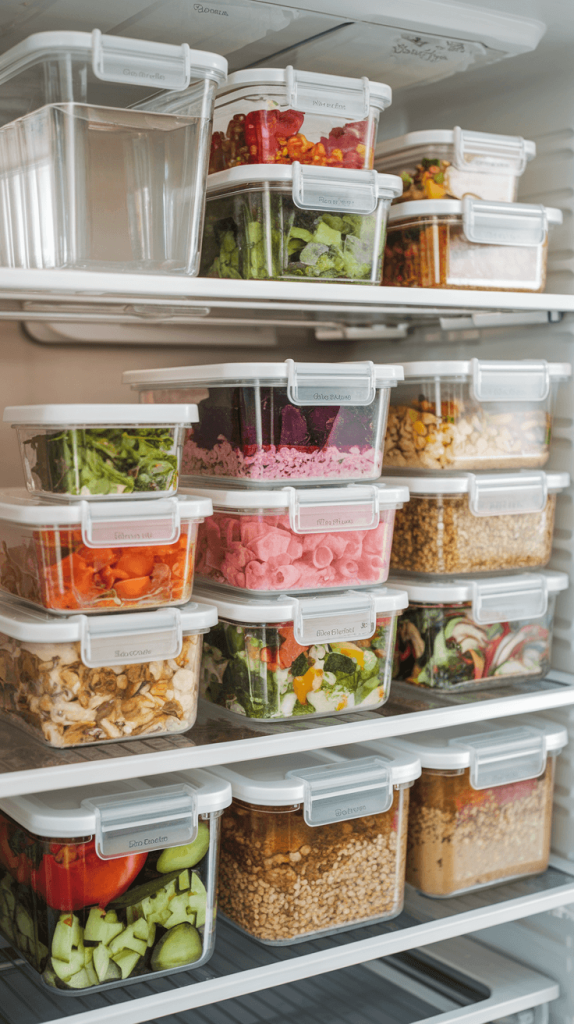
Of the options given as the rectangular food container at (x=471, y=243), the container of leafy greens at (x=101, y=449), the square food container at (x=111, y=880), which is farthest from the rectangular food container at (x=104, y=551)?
the rectangular food container at (x=471, y=243)

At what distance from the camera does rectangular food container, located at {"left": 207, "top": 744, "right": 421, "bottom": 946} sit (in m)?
1.28

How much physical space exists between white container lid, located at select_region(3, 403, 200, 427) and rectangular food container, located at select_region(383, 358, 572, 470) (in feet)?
1.26

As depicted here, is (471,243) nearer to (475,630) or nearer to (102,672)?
(475,630)

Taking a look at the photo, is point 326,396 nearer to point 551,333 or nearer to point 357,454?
point 357,454

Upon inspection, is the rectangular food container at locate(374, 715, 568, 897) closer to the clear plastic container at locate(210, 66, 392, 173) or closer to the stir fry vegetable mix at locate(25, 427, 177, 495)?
the stir fry vegetable mix at locate(25, 427, 177, 495)

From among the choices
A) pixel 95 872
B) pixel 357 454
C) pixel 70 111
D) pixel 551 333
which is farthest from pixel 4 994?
pixel 551 333

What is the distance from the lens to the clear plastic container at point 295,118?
48.7 inches

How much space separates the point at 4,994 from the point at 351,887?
0.45 metres

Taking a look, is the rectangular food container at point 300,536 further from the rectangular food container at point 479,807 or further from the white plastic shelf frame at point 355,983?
the white plastic shelf frame at point 355,983

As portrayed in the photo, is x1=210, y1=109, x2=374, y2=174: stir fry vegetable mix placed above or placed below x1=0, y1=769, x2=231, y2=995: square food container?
above

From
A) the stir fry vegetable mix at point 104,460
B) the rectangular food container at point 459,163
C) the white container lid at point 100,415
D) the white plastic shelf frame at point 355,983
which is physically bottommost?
the white plastic shelf frame at point 355,983

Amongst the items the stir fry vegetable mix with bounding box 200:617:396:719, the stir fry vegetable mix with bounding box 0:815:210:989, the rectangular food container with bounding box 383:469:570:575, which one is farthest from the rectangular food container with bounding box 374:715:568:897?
the stir fry vegetable mix with bounding box 0:815:210:989

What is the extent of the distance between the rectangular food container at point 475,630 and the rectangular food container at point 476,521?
0.03 m

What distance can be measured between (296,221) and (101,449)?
383mm
